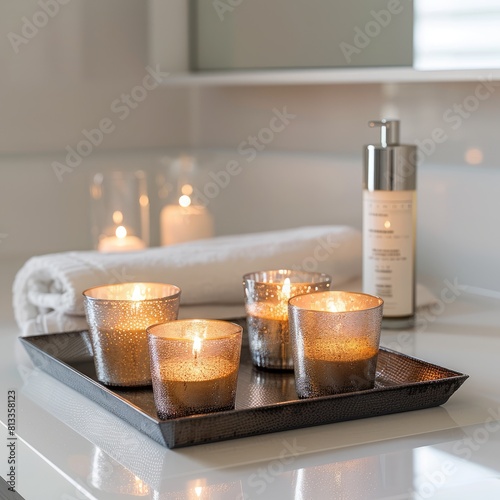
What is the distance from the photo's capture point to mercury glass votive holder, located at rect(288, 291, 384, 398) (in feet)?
2.40

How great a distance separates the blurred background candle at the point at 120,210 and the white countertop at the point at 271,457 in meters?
0.69

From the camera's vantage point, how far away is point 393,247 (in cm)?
105

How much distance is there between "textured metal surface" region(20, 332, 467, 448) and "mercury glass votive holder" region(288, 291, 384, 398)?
0.02m

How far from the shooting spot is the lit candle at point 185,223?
4.99 ft

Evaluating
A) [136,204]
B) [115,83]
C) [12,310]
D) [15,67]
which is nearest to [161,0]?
[115,83]

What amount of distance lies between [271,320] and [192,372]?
0.56 ft

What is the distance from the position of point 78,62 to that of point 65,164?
0.18 meters

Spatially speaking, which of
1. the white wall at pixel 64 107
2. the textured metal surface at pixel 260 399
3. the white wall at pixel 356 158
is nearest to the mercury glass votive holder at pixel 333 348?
the textured metal surface at pixel 260 399

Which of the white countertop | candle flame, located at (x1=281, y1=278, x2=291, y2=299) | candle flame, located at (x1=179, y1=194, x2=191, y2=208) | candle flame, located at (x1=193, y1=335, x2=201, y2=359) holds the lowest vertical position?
the white countertop

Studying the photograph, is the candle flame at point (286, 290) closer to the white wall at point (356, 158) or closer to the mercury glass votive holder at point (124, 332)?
the mercury glass votive holder at point (124, 332)

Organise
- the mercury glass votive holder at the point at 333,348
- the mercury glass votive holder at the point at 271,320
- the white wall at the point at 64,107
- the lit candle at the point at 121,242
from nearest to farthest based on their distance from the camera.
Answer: the mercury glass votive holder at the point at 333,348
the mercury glass votive holder at the point at 271,320
the lit candle at the point at 121,242
the white wall at the point at 64,107

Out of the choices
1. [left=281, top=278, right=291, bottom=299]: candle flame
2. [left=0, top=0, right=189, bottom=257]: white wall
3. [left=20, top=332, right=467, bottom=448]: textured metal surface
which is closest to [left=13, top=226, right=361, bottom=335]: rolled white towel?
[left=20, top=332, right=467, bottom=448]: textured metal surface

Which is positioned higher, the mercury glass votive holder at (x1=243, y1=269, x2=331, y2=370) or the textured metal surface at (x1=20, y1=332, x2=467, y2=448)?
the mercury glass votive holder at (x1=243, y1=269, x2=331, y2=370)

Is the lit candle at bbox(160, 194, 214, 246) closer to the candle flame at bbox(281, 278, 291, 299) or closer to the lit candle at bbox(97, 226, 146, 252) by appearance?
the lit candle at bbox(97, 226, 146, 252)
